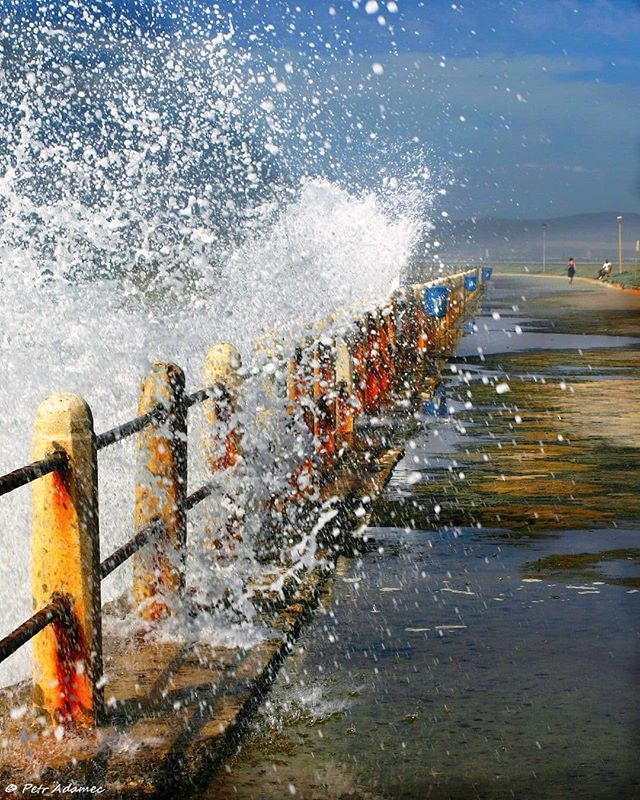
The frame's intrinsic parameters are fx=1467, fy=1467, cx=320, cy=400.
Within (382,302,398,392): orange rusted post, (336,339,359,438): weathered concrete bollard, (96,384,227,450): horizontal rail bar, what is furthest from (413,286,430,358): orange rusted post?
(96,384,227,450): horizontal rail bar

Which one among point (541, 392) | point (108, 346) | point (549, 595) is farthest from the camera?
point (108, 346)

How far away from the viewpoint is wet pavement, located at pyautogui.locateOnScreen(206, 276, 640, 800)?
486 centimetres

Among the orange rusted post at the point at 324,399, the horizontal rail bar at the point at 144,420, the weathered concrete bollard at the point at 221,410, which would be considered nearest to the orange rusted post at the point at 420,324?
the orange rusted post at the point at 324,399

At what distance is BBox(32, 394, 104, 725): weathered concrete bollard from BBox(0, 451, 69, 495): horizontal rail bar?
0.11 feet

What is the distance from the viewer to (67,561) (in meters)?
5.02

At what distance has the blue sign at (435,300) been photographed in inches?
1083

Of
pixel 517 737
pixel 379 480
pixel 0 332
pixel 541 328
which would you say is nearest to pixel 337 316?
pixel 379 480

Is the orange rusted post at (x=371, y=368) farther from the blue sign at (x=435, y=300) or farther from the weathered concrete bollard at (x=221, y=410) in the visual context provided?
the blue sign at (x=435, y=300)

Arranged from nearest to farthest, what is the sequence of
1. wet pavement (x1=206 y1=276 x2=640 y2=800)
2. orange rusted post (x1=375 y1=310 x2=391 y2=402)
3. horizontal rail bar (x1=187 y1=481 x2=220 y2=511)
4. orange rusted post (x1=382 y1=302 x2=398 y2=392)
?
wet pavement (x1=206 y1=276 x2=640 y2=800) → horizontal rail bar (x1=187 y1=481 x2=220 y2=511) → orange rusted post (x1=375 y1=310 x2=391 y2=402) → orange rusted post (x1=382 y1=302 x2=398 y2=392)

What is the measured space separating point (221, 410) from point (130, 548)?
2090mm

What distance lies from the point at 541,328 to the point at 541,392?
54.8ft

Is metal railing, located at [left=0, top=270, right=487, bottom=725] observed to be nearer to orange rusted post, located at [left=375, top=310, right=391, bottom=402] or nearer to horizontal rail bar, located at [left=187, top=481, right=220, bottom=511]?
horizontal rail bar, located at [left=187, top=481, right=220, bottom=511]

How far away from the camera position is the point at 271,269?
49.2 metres

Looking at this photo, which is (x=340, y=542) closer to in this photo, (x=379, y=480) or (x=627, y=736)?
(x=379, y=480)
